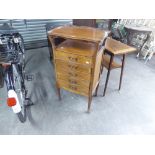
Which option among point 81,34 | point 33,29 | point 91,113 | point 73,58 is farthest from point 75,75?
point 33,29

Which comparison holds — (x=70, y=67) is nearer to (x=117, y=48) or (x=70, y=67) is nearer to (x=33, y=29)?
(x=117, y=48)

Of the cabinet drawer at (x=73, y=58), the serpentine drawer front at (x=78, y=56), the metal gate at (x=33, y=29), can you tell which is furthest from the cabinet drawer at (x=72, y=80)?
the metal gate at (x=33, y=29)

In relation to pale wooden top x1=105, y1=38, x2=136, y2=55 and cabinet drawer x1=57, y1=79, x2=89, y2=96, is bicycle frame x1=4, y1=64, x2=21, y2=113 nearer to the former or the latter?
cabinet drawer x1=57, y1=79, x2=89, y2=96

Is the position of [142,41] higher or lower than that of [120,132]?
higher

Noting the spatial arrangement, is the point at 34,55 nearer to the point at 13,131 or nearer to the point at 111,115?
the point at 13,131

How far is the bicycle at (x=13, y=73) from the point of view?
1.39m

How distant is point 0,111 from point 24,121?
1.33ft

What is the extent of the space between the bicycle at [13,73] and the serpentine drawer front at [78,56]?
1.65ft

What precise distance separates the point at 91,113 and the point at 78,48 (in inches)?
34.3

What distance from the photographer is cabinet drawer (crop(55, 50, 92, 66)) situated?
1.35 m

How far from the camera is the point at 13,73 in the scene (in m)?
1.57

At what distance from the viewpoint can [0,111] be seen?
5.95 ft

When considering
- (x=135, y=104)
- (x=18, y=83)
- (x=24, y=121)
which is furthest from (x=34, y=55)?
(x=135, y=104)

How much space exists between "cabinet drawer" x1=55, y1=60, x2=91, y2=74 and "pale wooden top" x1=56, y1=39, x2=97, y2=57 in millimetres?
137
